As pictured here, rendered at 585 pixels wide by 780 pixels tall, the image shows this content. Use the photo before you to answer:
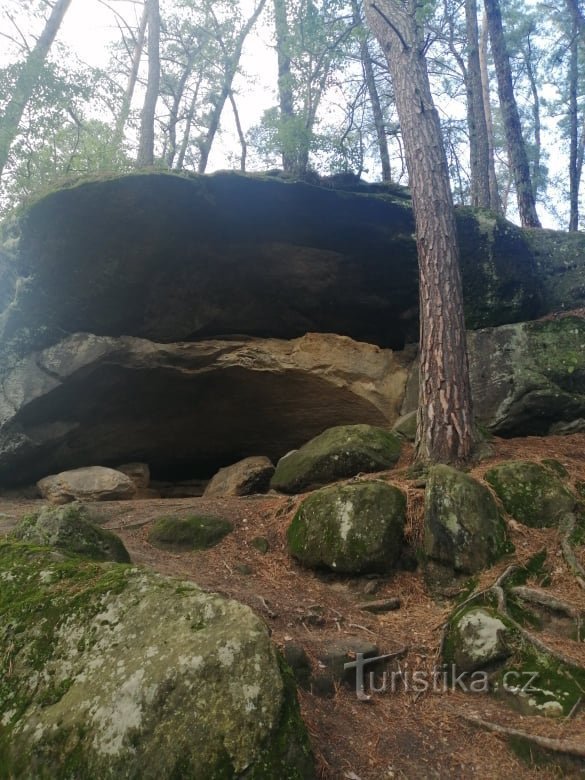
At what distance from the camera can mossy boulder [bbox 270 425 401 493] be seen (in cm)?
675

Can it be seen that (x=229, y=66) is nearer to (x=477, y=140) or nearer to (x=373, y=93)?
(x=373, y=93)

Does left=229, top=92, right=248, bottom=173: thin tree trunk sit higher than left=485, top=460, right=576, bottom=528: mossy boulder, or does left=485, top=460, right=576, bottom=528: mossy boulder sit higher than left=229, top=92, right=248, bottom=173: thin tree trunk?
left=229, top=92, right=248, bottom=173: thin tree trunk

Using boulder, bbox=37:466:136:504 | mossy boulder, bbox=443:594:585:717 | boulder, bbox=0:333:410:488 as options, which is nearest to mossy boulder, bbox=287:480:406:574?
mossy boulder, bbox=443:594:585:717

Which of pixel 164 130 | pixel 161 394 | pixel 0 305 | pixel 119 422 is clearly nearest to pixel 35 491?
pixel 119 422

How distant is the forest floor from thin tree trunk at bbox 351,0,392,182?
7652 millimetres

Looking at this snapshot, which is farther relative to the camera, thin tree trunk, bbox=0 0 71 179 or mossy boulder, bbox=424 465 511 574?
thin tree trunk, bbox=0 0 71 179

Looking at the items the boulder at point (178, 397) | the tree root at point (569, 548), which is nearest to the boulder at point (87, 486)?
the boulder at point (178, 397)

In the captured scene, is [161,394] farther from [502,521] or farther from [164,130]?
[164,130]

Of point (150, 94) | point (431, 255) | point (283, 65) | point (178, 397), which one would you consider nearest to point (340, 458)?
point (431, 255)

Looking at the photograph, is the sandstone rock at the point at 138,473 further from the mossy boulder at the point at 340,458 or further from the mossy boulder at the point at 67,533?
the mossy boulder at the point at 67,533

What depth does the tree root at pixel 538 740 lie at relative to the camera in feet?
8.55

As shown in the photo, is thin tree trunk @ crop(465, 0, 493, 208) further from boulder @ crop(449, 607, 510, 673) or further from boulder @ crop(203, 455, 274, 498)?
boulder @ crop(449, 607, 510, 673)

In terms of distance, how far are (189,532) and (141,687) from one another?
3.58 metres

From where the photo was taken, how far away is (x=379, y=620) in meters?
4.18
